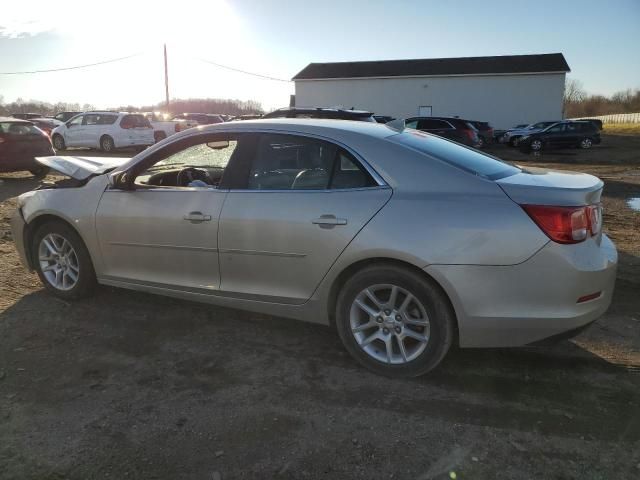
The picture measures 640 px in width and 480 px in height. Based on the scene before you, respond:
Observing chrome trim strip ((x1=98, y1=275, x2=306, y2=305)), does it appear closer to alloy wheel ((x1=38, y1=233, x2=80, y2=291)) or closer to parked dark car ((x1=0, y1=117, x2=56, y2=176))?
alloy wheel ((x1=38, y1=233, x2=80, y2=291))

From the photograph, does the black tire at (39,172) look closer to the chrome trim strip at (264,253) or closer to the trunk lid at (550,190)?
the chrome trim strip at (264,253)

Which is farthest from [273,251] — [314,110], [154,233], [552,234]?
[314,110]

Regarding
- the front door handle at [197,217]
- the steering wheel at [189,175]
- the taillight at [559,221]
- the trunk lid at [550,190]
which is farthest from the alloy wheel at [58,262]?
the taillight at [559,221]

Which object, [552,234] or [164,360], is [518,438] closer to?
[552,234]

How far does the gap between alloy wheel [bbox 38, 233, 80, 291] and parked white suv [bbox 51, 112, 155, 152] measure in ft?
52.9

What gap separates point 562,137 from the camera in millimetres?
27203

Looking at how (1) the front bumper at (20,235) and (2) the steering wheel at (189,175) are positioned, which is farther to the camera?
(1) the front bumper at (20,235)

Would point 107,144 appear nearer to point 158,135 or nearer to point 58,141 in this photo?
point 158,135

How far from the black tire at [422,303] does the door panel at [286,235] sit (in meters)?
0.23

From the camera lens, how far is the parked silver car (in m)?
2.97

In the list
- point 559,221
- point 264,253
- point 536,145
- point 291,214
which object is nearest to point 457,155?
point 559,221

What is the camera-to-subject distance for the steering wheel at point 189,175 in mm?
4500

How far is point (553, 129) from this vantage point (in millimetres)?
27141

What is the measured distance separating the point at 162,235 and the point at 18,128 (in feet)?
34.9
